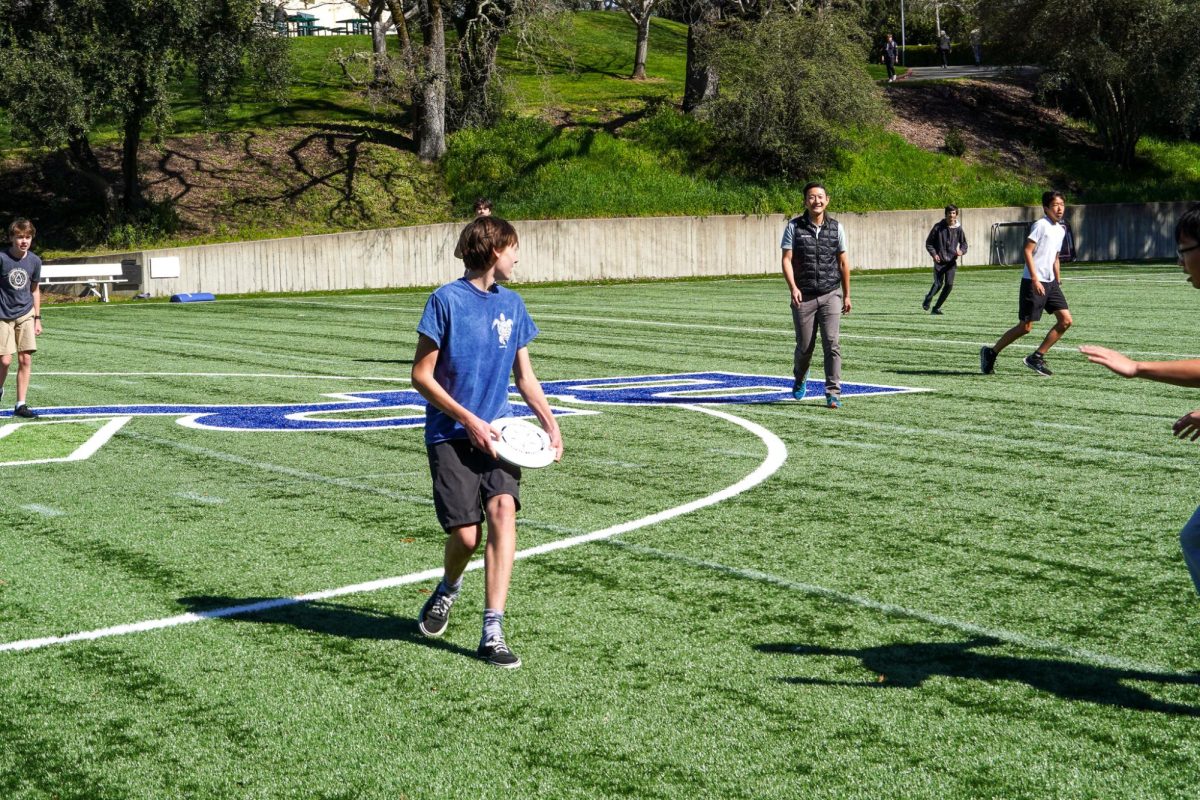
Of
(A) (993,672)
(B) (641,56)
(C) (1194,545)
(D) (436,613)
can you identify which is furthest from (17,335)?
(B) (641,56)

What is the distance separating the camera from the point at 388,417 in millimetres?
13648

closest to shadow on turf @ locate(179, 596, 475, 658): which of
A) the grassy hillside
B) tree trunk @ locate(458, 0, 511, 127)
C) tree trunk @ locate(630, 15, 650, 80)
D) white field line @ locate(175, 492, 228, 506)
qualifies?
white field line @ locate(175, 492, 228, 506)

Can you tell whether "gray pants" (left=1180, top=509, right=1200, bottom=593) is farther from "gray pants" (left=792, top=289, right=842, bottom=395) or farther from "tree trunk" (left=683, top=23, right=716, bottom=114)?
"tree trunk" (left=683, top=23, right=716, bottom=114)

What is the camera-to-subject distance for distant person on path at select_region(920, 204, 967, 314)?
25.9 m

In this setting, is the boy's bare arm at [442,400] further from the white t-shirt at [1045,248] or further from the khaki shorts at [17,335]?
the white t-shirt at [1045,248]

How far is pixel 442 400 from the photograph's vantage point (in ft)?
18.9

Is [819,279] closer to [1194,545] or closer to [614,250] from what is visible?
[1194,545]

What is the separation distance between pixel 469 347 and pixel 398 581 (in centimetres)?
186

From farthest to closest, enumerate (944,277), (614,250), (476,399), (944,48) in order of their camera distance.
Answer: (944,48), (614,250), (944,277), (476,399)

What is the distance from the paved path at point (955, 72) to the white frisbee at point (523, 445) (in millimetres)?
60827

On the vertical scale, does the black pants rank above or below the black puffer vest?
below

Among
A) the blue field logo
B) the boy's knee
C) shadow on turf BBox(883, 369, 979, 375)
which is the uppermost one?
the boy's knee

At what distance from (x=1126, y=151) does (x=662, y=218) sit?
22.7 metres

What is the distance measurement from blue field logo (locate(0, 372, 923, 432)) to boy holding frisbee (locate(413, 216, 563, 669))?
7004 millimetres
